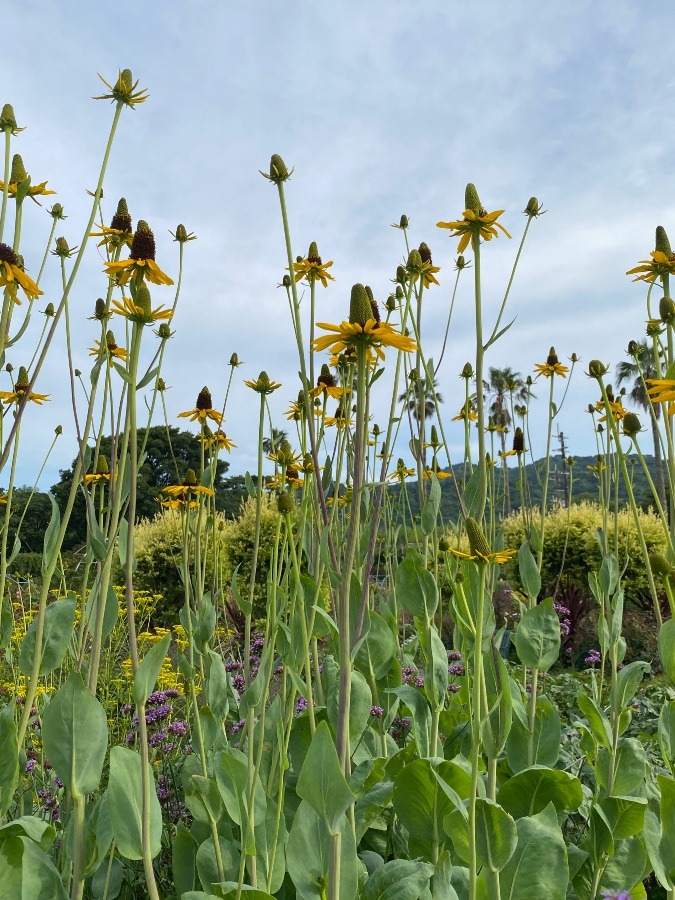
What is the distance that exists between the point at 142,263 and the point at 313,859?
1.35 meters

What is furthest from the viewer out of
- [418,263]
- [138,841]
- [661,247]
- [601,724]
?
[418,263]

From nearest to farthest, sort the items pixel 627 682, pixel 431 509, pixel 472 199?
pixel 472 199
pixel 627 682
pixel 431 509

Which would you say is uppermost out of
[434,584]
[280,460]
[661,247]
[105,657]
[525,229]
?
[525,229]

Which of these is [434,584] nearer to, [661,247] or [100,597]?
[100,597]

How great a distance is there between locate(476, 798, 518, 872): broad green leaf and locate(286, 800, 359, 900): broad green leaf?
0.28 metres

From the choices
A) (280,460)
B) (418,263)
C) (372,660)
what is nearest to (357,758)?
(372,660)

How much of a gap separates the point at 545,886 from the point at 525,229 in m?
2.08

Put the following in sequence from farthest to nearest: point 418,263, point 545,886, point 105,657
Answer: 1. point 105,657
2. point 418,263
3. point 545,886

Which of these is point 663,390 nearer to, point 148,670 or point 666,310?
point 666,310

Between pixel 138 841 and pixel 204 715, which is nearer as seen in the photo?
pixel 138 841

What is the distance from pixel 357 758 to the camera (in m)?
2.05

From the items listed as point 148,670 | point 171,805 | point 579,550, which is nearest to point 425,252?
point 148,670

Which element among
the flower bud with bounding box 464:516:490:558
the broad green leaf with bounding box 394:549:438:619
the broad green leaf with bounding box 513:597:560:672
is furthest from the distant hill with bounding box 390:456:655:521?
the flower bud with bounding box 464:516:490:558

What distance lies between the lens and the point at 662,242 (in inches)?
86.2
